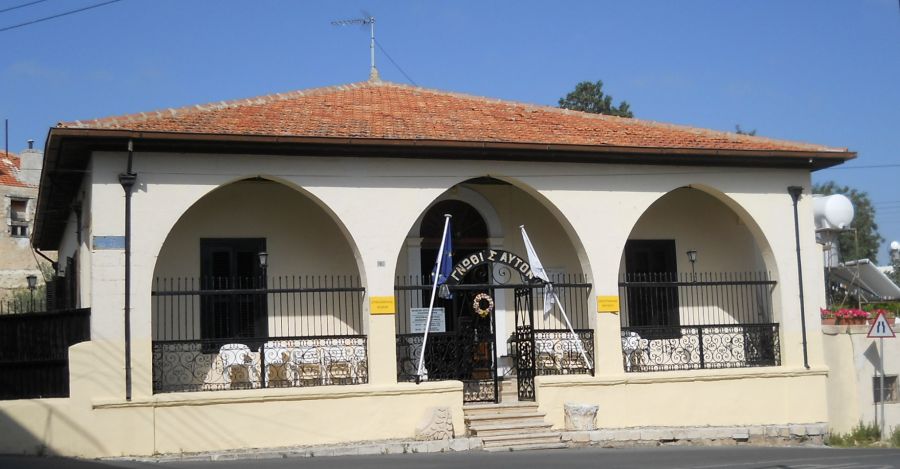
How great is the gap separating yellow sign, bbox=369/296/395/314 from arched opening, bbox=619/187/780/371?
4.08 meters

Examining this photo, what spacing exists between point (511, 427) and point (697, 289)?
5.26m

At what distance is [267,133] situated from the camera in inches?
559

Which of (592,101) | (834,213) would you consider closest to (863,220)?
(592,101)

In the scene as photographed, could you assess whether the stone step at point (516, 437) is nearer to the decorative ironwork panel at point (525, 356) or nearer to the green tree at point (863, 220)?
the decorative ironwork panel at point (525, 356)

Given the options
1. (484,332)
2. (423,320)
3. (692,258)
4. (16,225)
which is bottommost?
(484,332)

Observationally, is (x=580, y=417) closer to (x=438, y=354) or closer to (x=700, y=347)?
(x=438, y=354)

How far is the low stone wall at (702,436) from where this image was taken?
1499 cm

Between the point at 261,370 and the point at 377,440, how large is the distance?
76.4 inches

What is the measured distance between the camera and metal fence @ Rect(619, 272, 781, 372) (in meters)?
16.3

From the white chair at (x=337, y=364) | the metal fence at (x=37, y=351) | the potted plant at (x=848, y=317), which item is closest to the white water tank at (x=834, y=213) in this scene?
the potted plant at (x=848, y=317)

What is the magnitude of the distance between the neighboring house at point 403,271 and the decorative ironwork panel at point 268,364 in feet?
0.14

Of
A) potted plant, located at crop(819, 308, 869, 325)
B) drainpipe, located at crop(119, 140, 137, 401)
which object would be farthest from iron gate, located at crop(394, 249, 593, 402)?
potted plant, located at crop(819, 308, 869, 325)

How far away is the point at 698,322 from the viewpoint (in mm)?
17656

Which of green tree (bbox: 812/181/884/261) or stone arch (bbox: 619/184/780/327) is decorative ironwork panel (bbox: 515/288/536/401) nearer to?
stone arch (bbox: 619/184/780/327)
